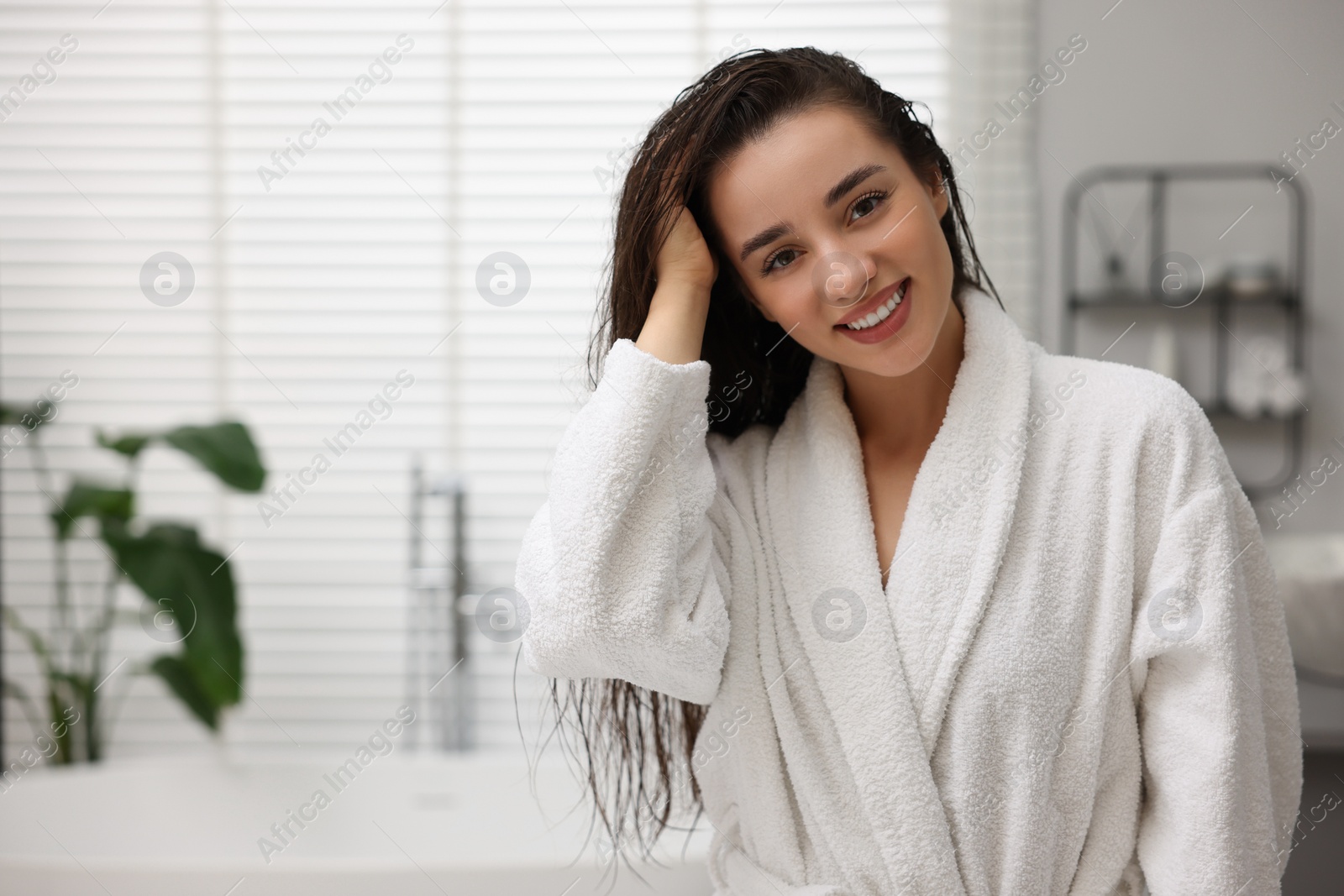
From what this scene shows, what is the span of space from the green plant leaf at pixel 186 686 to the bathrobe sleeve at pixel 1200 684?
146 cm

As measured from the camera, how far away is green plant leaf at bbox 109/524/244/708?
1.53 metres

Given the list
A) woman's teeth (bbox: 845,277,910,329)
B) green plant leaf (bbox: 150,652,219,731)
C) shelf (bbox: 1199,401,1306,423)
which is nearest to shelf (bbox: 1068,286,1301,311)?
shelf (bbox: 1199,401,1306,423)

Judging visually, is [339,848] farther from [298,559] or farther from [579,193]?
[579,193]

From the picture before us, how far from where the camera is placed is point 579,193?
167 centimetres

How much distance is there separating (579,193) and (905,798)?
1.24 meters

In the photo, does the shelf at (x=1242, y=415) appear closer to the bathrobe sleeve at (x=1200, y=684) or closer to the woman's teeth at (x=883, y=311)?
the bathrobe sleeve at (x=1200, y=684)

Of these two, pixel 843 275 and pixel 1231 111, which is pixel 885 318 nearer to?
pixel 843 275

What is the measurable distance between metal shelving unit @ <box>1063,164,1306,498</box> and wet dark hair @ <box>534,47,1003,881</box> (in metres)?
0.72

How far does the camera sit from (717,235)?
82 cm

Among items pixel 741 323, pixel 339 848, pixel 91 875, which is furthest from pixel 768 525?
pixel 339 848

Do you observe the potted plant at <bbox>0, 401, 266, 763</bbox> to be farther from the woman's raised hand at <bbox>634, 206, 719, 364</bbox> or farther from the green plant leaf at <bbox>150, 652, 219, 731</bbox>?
the woman's raised hand at <bbox>634, 206, 719, 364</bbox>

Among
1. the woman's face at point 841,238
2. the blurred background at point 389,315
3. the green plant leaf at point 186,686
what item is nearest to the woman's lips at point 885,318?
the woman's face at point 841,238

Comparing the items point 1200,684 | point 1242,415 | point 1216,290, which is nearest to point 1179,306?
point 1216,290

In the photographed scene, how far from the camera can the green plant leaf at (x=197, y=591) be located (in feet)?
5.01
